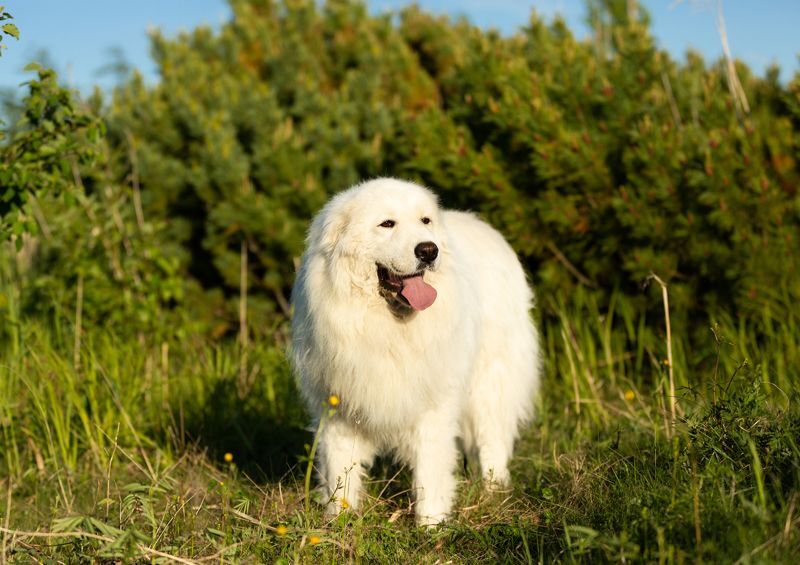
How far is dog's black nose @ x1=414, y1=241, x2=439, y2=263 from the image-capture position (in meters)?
3.15

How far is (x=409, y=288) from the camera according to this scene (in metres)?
3.21

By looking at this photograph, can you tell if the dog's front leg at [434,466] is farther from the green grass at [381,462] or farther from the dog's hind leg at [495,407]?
the dog's hind leg at [495,407]

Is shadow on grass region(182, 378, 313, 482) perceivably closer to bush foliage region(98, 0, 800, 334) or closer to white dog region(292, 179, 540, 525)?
white dog region(292, 179, 540, 525)

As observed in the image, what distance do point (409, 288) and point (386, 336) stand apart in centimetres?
24

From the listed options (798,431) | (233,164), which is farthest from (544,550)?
(233,164)

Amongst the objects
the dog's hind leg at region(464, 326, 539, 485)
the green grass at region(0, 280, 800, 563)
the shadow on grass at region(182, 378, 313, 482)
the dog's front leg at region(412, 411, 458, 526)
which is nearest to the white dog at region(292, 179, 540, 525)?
the dog's front leg at region(412, 411, 458, 526)

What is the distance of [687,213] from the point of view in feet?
16.3

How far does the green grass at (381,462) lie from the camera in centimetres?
250

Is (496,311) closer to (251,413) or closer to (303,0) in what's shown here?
(251,413)

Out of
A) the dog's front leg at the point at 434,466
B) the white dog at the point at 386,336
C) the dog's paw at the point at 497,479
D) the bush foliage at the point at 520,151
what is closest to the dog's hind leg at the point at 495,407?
the dog's paw at the point at 497,479

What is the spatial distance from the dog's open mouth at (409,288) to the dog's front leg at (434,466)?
57cm

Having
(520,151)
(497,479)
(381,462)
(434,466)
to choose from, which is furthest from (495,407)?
(520,151)

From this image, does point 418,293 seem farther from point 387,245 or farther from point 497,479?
point 497,479

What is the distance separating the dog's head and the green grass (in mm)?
867
